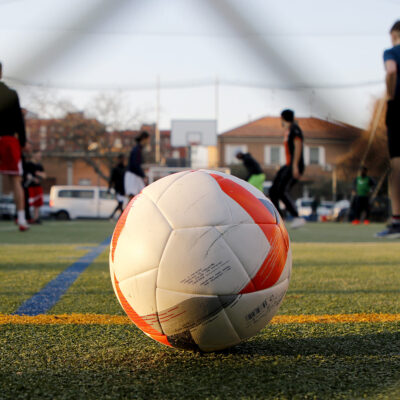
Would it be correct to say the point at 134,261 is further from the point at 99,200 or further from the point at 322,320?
the point at 99,200

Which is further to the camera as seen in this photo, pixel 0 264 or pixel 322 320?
pixel 0 264

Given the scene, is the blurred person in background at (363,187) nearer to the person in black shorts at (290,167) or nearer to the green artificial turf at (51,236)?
the person in black shorts at (290,167)

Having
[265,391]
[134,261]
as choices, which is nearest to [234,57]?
[134,261]

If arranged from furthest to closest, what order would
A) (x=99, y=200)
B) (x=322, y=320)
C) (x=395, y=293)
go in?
1. (x=99, y=200)
2. (x=395, y=293)
3. (x=322, y=320)

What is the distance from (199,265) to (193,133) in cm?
2954

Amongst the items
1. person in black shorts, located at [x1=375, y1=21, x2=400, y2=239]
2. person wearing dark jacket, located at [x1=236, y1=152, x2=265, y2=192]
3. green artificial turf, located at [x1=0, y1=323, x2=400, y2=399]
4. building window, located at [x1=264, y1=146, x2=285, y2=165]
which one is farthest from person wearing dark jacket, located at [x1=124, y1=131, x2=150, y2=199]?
building window, located at [x1=264, y1=146, x2=285, y2=165]

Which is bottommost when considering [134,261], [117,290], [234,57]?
[117,290]

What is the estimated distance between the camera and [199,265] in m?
1.74

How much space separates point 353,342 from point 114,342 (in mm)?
955

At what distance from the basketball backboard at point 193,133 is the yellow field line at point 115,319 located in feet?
91.4

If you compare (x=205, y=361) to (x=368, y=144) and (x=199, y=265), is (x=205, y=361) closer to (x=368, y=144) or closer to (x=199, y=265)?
(x=199, y=265)

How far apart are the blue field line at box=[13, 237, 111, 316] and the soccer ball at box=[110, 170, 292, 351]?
0.99m

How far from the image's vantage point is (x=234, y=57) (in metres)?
1.48

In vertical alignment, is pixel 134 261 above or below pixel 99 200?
above
